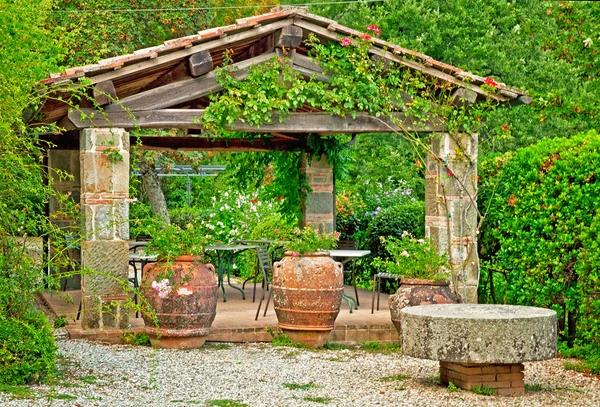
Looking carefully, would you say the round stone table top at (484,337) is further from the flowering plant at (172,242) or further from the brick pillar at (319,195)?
the brick pillar at (319,195)

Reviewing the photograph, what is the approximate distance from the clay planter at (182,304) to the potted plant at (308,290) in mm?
740

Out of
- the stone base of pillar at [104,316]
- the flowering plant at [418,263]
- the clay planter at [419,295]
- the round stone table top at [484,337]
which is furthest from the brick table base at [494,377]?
the stone base of pillar at [104,316]

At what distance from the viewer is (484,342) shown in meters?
6.74

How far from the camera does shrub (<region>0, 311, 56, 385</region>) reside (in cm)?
674

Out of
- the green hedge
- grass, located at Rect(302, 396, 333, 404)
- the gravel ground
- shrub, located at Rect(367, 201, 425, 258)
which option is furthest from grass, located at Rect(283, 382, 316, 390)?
shrub, located at Rect(367, 201, 425, 258)

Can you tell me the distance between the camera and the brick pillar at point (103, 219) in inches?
368

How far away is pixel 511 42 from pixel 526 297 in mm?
12709

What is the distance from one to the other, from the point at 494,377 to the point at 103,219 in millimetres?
4371

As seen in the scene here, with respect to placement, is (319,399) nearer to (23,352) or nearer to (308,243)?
(23,352)

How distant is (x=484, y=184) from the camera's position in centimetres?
1053

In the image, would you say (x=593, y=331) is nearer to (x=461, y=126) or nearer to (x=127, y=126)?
(x=461, y=126)

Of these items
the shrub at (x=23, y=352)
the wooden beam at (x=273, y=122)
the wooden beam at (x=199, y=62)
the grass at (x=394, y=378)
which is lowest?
the grass at (x=394, y=378)

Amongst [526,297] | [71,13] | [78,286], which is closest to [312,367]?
[526,297]

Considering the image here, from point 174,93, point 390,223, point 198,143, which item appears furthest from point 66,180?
point 390,223
